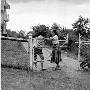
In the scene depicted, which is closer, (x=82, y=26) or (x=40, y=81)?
(x=40, y=81)

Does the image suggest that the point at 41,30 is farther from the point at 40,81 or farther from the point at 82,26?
the point at 40,81

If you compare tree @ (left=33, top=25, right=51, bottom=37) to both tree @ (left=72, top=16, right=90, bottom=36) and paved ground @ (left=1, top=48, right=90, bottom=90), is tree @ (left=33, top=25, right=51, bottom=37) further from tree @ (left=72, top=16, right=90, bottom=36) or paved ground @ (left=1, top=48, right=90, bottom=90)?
paved ground @ (left=1, top=48, right=90, bottom=90)

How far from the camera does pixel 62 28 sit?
28.8m

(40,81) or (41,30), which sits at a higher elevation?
(41,30)

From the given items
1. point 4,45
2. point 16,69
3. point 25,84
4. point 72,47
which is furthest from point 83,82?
point 72,47

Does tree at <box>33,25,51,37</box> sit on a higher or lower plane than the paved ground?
higher

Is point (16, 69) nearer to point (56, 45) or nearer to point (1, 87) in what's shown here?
point (56, 45)

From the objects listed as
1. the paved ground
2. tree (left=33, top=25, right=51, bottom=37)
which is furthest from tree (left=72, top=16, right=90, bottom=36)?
the paved ground

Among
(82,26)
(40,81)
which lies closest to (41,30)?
(82,26)

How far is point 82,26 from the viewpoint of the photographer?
89.9 feet

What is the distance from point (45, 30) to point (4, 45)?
50.4ft

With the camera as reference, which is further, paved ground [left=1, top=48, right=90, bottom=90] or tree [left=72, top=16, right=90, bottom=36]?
tree [left=72, top=16, right=90, bottom=36]

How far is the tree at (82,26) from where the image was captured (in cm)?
2716

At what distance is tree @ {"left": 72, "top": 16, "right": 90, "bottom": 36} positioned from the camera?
2716cm
